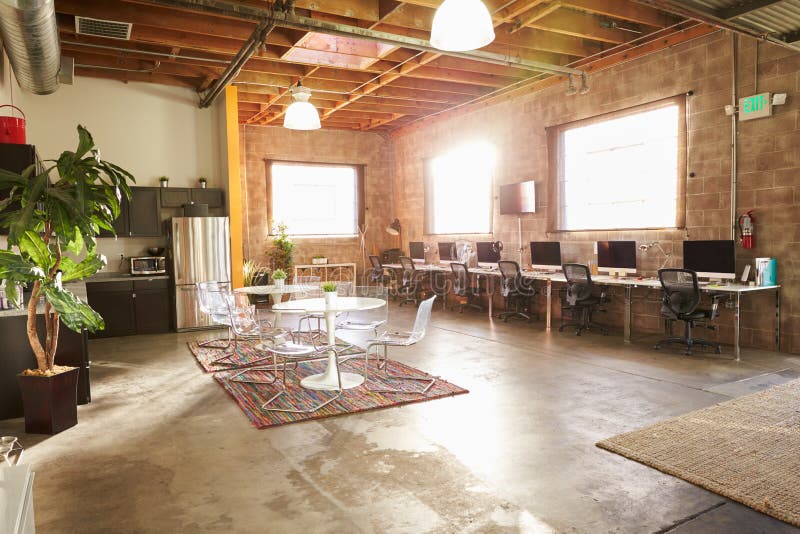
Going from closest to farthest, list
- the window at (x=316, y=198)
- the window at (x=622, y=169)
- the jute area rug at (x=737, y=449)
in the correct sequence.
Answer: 1. the jute area rug at (x=737, y=449)
2. the window at (x=622, y=169)
3. the window at (x=316, y=198)

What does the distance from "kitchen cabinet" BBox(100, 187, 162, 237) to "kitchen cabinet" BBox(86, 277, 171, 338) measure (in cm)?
75

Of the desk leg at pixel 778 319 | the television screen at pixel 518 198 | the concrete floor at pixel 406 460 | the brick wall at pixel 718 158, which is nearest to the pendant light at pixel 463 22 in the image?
the concrete floor at pixel 406 460

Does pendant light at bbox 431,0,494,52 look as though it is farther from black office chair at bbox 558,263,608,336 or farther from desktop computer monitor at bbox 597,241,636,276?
desktop computer monitor at bbox 597,241,636,276

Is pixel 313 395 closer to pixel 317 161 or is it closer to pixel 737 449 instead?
pixel 737 449

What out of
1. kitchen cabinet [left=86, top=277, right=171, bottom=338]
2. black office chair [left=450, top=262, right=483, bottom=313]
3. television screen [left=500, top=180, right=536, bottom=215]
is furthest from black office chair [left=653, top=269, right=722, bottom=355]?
kitchen cabinet [left=86, top=277, right=171, bottom=338]

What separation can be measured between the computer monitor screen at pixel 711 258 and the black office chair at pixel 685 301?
0.29m

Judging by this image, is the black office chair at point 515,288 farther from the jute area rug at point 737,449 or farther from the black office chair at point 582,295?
the jute area rug at point 737,449

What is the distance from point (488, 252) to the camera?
9570 millimetres

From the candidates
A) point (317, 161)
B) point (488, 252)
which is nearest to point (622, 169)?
point (488, 252)

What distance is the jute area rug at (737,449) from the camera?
2830mm

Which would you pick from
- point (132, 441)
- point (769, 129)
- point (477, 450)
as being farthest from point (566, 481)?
point (769, 129)

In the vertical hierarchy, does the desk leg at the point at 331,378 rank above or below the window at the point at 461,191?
below

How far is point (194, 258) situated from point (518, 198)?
5094mm

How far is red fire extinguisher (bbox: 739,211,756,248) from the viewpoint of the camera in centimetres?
606
